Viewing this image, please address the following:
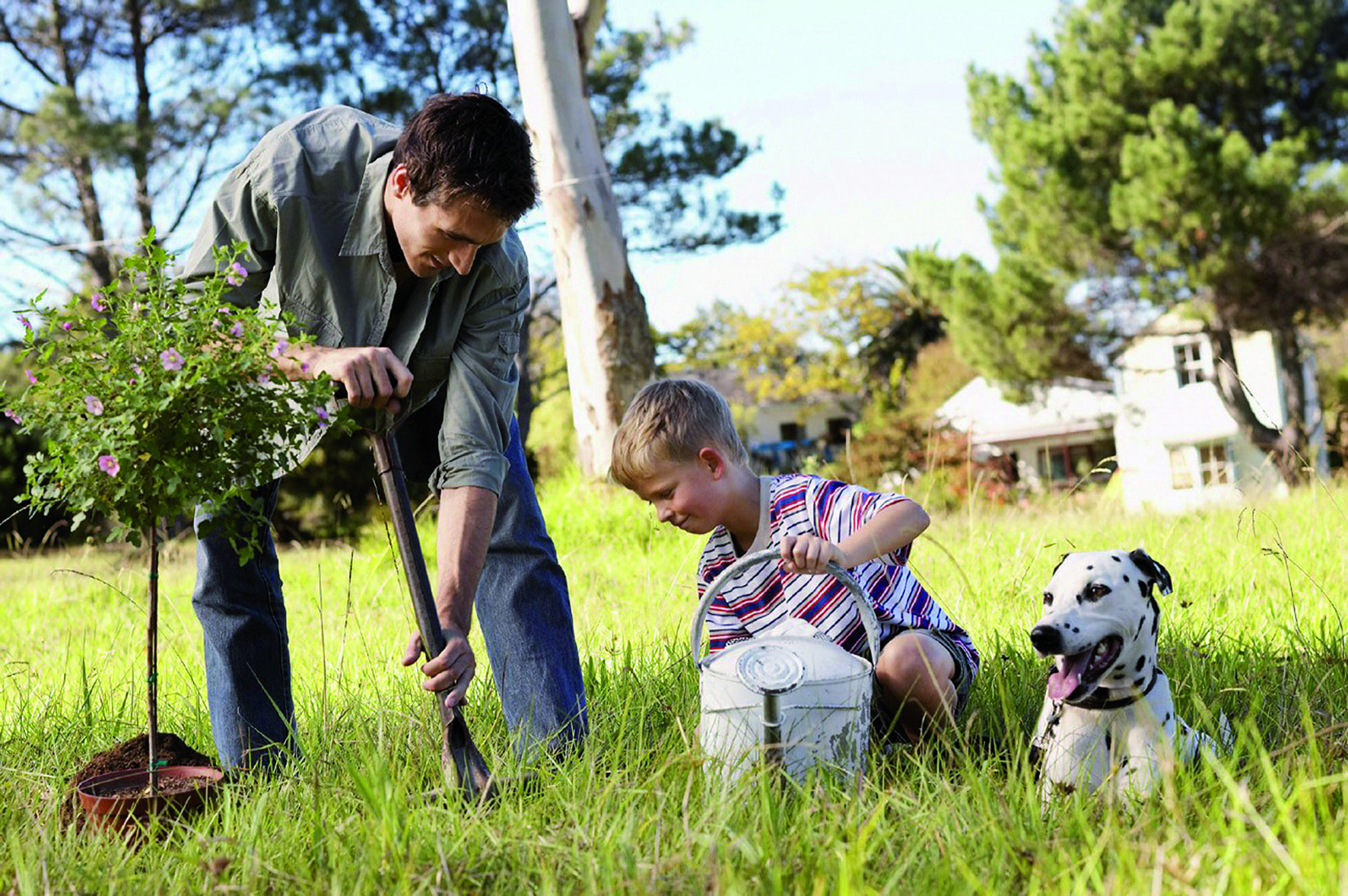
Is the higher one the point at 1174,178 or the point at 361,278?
the point at 1174,178

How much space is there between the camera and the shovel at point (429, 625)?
2.14 meters

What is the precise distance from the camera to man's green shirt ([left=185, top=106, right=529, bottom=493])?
8.12 feet

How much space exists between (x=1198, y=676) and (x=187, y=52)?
14.3 metres

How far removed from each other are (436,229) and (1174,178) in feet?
50.6

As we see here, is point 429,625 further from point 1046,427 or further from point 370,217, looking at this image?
point 1046,427

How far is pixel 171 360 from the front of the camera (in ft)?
6.66

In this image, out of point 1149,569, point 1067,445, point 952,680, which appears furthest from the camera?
point 1067,445

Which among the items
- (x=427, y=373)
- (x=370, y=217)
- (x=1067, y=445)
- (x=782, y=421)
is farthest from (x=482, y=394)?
(x=782, y=421)

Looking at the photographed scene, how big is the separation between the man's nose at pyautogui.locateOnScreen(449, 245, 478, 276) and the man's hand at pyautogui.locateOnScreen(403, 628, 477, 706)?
0.74 m

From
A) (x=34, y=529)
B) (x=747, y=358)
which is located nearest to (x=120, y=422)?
(x=34, y=529)

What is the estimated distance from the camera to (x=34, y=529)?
15188 mm

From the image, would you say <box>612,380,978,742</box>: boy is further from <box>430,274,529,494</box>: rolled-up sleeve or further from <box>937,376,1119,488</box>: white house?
<box>937,376,1119,488</box>: white house

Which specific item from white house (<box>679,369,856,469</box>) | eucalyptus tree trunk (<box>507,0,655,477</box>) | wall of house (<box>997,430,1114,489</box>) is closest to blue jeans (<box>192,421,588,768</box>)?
eucalyptus tree trunk (<box>507,0,655,477</box>)

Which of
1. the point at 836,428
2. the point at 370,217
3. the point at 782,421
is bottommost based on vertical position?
the point at 836,428
